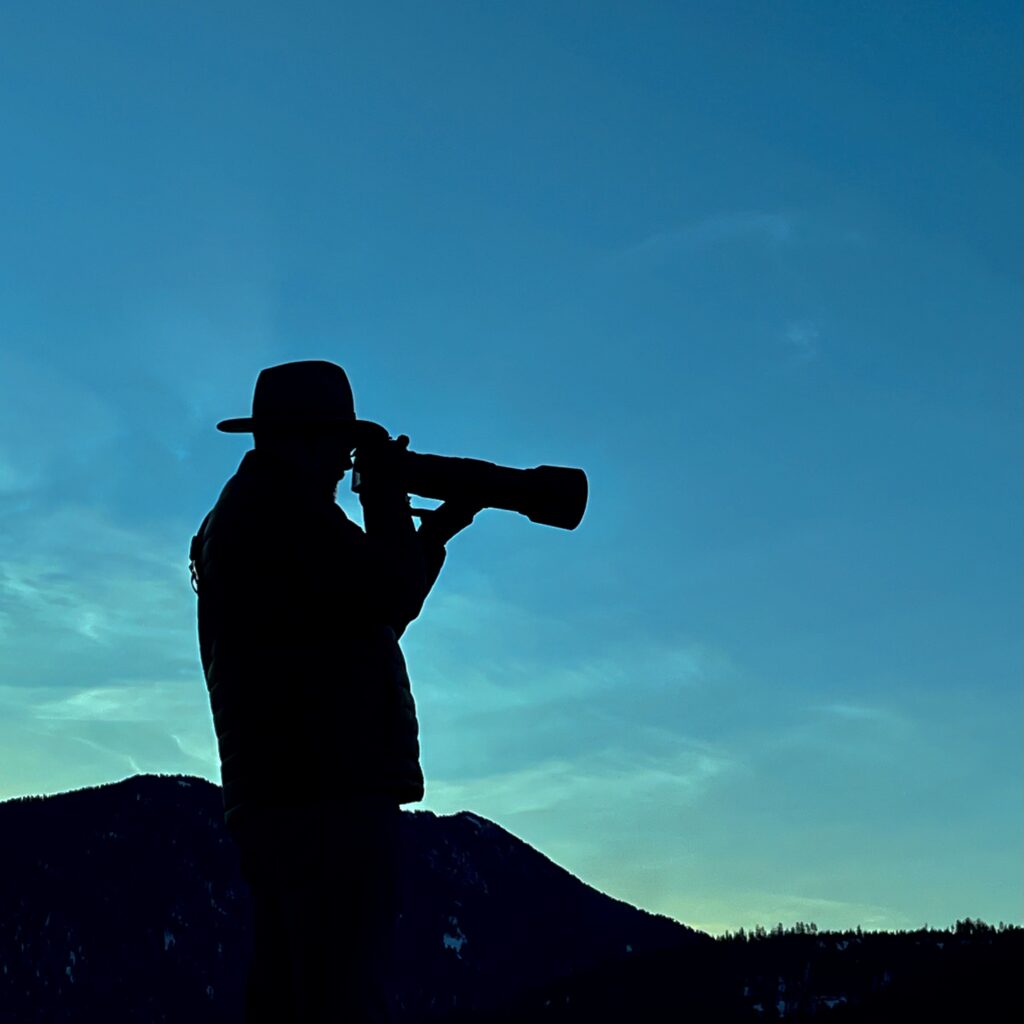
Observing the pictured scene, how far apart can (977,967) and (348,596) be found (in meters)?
207

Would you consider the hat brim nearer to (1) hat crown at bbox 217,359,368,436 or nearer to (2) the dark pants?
(1) hat crown at bbox 217,359,368,436

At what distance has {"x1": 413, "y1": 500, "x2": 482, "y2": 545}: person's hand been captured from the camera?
219 inches

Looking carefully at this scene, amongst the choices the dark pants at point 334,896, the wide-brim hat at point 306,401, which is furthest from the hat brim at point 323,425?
the dark pants at point 334,896

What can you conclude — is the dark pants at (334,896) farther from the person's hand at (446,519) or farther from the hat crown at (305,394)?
the hat crown at (305,394)

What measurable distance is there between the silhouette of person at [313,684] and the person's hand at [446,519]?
26 cm

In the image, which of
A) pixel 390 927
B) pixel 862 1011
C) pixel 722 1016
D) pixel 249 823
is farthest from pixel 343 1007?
pixel 722 1016

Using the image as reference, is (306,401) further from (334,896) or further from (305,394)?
(334,896)

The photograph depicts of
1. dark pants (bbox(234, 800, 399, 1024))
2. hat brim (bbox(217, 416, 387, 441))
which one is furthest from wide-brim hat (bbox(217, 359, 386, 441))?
dark pants (bbox(234, 800, 399, 1024))

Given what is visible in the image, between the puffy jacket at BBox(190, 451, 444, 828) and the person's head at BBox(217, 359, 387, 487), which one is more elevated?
the person's head at BBox(217, 359, 387, 487)

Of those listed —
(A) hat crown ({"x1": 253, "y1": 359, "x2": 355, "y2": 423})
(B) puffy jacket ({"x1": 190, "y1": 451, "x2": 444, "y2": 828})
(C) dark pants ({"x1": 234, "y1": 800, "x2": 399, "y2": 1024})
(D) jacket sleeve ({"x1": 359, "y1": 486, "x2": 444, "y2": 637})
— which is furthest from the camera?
(A) hat crown ({"x1": 253, "y1": 359, "x2": 355, "y2": 423})

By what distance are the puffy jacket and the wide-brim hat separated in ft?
0.52

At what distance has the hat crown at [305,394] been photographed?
5.30m

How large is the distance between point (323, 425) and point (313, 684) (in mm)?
940

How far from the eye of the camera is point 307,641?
5051 millimetres
